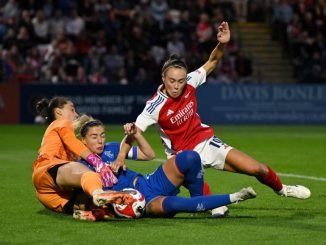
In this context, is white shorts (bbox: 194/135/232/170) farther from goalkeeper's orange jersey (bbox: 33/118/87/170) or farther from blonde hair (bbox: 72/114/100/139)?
goalkeeper's orange jersey (bbox: 33/118/87/170)

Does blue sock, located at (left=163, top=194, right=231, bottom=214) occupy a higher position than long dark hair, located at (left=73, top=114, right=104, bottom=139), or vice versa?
long dark hair, located at (left=73, top=114, right=104, bottom=139)

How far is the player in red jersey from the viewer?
8.77m

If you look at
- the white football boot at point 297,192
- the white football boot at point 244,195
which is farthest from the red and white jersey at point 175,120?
the white football boot at point 244,195

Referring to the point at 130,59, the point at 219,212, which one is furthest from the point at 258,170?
the point at 130,59

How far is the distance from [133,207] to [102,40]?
720 inches

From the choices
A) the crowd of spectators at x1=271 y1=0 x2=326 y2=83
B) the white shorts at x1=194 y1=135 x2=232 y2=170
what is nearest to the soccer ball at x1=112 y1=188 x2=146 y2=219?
the white shorts at x1=194 y1=135 x2=232 y2=170

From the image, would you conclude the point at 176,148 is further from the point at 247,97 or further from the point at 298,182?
the point at 247,97

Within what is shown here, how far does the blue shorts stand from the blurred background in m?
16.9

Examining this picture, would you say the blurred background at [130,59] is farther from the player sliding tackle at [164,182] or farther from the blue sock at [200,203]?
the blue sock at [200,203]

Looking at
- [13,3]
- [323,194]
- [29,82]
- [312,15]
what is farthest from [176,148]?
[312,15]

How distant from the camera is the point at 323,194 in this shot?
10531 mm

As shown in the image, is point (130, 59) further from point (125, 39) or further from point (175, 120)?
point (175, 120)

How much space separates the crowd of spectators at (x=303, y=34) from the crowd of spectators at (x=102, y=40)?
5.96 ft

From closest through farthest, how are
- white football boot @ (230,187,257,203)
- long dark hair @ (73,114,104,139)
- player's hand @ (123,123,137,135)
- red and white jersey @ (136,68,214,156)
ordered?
white football boot @ (230,187,257,203) < player's hand @ (123,123,137,135) < long dark hair @ (73,114,104,139) < red and white jersey @ (136,68,214,156)
